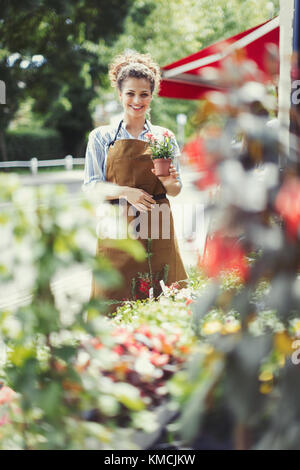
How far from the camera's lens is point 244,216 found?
2.80 ft

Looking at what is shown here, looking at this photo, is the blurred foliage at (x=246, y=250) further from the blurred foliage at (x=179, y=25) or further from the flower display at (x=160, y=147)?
the blurred foliage at (x=179, y=25)

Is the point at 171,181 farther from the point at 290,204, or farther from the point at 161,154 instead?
the point at 290,204

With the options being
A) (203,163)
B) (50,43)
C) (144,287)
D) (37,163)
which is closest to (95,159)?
(144,287)

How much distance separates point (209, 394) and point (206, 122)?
542 millimetres

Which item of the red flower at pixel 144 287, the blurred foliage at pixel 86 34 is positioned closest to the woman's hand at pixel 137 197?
the red flower at pixel 144 287

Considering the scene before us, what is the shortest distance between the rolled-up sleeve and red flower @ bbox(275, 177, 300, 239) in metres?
1.68

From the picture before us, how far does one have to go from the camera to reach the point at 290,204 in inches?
32.7

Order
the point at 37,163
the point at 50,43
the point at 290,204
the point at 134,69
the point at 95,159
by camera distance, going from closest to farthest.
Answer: the point at 290,204 < the point at 134,69 < the point at 95,159 < the point at 50,43 < the point at 37,163

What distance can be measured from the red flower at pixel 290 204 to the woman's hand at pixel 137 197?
1545mm

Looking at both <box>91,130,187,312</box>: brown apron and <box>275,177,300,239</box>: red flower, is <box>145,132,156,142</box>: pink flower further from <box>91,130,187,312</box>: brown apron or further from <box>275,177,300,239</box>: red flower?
<box>275,177,300,239</box>: red flower

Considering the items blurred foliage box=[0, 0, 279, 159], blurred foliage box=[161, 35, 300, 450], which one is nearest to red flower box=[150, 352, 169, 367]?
blurred foliage box=[161, 35, 300, 450]

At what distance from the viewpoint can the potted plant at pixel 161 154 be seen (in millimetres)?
2355

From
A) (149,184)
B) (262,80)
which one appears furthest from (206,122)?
(149,184)

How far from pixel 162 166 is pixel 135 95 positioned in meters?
0.39
